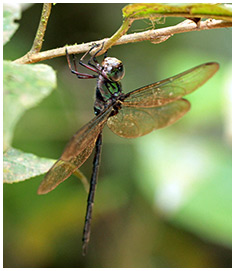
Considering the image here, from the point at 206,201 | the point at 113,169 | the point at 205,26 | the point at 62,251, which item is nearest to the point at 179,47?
the point at 113,169

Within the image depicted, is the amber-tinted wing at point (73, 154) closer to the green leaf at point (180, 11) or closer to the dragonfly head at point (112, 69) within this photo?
the dragonfly head at point (112, 69)

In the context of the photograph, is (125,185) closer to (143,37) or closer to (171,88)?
(171,88)

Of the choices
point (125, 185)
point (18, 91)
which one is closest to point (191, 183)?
point (125, 185)

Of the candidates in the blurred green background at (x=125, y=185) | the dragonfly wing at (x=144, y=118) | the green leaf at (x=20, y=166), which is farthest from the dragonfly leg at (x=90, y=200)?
the blurred green background at (x=125, y=185)

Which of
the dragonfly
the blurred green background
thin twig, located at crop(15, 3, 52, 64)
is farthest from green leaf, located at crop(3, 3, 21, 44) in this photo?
the blurred green background

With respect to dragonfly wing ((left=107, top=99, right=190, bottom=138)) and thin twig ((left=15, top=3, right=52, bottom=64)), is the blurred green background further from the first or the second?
thin twig ((left=15, top=3, right=52, bottom=64))
